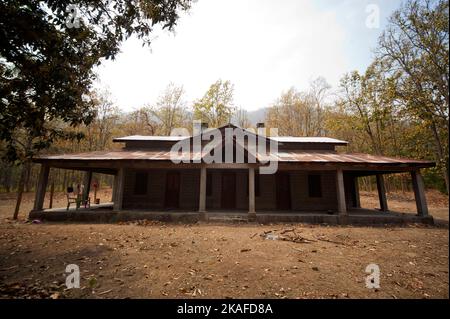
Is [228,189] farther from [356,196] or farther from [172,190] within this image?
[356,196]

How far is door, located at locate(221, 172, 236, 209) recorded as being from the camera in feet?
47.5

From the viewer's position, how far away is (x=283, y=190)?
47.9 feet

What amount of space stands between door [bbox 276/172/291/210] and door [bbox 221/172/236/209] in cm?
313

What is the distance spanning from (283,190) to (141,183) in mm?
10163

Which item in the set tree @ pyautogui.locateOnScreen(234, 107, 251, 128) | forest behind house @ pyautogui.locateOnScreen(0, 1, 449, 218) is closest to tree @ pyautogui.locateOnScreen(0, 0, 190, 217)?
forest behind house @ pyautogui.locateOnScreen(0, 1, 449, 218)

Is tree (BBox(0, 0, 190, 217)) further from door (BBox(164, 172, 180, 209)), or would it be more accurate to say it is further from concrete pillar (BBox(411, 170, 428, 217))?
concrete pillar (BBox(411, 170, 428, 217))

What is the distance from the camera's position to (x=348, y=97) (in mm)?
26438

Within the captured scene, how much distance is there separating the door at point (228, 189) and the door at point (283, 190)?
3.13 m

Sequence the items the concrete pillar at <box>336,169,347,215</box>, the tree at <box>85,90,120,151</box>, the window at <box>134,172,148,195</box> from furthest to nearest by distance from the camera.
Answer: the tree at <box>85,90,120,151</box>, the window at <box>134,172,148,195</box>, the concrete pillar at <box>336,169,347,215</box>

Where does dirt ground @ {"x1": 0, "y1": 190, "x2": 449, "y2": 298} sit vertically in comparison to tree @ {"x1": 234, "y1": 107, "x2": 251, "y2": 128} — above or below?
below

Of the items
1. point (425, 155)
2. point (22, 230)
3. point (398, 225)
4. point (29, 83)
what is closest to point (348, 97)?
point (425, 155)

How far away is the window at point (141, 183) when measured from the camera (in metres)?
14.6

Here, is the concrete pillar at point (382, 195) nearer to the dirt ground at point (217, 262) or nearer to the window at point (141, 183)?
the dirt ground at point (217, 262)
